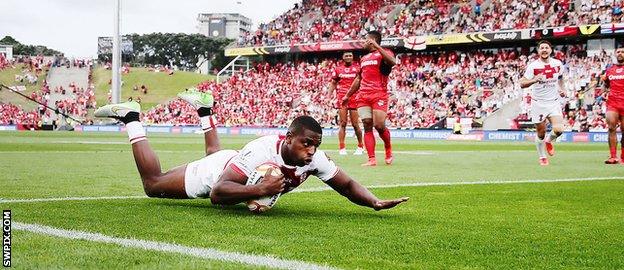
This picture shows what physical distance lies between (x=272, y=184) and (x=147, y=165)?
1706 mm

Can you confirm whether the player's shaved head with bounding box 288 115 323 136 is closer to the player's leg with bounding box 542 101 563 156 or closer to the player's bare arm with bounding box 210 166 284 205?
the player's bare arm with bounding box 210 166 284 205

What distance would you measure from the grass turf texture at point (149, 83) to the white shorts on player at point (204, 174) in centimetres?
7130

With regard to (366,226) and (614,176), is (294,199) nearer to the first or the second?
(366,226)

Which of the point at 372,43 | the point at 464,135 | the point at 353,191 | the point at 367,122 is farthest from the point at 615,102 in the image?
the point at 464,135

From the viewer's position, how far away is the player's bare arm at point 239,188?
4863 millimetres

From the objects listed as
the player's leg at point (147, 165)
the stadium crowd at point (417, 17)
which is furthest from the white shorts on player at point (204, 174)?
the stadium crowd at point (417, 17)

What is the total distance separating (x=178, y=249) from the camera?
3.75 metres

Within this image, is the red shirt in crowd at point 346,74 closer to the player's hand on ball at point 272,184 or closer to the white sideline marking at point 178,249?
the player's hand on ball at point 272,184

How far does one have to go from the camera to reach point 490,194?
7.15 m

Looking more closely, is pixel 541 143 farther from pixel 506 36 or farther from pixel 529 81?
pixel 506 36

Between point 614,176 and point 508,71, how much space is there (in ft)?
108

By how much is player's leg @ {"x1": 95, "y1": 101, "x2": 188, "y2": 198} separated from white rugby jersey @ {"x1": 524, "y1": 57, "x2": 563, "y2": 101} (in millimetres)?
8425

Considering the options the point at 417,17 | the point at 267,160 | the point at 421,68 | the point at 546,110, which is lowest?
the point at 267,160

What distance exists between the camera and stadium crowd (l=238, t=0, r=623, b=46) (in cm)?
4188
